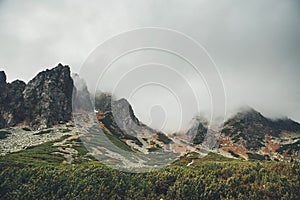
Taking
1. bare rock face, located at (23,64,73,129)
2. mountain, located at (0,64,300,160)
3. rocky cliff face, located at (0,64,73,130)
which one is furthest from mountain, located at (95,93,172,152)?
rocky cliff face, located at (0,64,73,130)

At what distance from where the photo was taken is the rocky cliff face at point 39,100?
141 meters

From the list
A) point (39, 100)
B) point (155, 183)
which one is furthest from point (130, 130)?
point (155, 183)

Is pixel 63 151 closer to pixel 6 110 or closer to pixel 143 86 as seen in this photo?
pixel 143 86

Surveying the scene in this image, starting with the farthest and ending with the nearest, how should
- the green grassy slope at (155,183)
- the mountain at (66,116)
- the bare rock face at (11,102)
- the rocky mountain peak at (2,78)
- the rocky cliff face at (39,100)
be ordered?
the rocky mountain peak at (2,78), the mountain at (66,116), the rocky cliff face at (39,100), the bare rock face at (11,102), the green grassy slope at (155,183)

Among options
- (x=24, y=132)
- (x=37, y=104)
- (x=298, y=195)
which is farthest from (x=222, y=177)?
(x=37, y=104)

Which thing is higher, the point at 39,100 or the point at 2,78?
the point at 2,78

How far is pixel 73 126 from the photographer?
147375 millimetres

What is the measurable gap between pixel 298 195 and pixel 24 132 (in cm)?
12207

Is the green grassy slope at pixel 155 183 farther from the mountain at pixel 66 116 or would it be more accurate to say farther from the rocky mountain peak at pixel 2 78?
the rocky mountain peak at pixel 2 78

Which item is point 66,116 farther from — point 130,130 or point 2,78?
point 130,130

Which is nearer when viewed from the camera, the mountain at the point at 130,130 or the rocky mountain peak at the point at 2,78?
the mountain at the point at 130,130

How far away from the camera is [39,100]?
153625 mm

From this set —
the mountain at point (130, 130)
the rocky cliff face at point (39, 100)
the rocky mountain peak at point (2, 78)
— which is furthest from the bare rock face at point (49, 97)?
the mountain at point (130, 130)

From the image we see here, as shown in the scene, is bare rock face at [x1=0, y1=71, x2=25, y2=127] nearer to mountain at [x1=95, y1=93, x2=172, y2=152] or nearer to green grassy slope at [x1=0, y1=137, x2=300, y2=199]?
mountain at [x1=95, y1=93, x2=172, y2=152]
